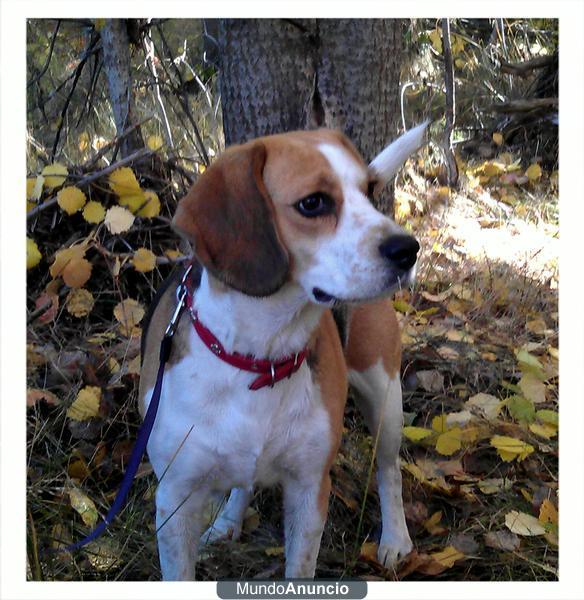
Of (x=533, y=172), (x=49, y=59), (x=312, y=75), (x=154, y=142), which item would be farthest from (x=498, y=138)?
(x=49, y=59)

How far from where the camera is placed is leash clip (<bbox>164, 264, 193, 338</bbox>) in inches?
83.5

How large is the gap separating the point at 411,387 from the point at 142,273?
1255mm

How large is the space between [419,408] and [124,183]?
1547 millimetres

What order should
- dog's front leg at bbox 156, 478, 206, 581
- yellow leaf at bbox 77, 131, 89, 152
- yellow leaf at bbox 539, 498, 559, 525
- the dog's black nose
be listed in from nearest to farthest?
the dog's black nose, dog's front leg at bbox 156, 478, 206, 581, yellow leaf at bbox 539, 498, 559, 525, yellow leaf at bbox 77, 131, 89, 152

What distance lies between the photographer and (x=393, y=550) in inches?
106

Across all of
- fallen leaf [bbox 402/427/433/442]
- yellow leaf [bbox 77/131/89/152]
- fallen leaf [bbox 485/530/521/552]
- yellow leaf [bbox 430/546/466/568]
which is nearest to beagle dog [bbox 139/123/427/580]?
yellow leaf [bbox 430/546/466/568]

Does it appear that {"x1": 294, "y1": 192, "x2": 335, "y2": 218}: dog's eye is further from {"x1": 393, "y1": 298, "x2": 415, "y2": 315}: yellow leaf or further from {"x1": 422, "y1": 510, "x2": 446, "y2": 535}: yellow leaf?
{"x1": 393, "y1": 298, "x2": 415, "y2": 315}: yellow leaf

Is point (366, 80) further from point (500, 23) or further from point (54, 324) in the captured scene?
point (54, 324)

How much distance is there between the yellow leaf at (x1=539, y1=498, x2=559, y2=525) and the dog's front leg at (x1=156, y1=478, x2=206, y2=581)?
1088 mm

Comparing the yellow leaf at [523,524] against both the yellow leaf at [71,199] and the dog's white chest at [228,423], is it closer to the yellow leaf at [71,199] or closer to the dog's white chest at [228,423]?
the dog's white chest at [228,423]

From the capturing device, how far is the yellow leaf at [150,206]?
129 inches

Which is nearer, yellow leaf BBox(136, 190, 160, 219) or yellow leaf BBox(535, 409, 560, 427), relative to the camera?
yellow leaf BBox(535, 409, 560, 427)

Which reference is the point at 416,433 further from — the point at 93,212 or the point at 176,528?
the point at 93,212
